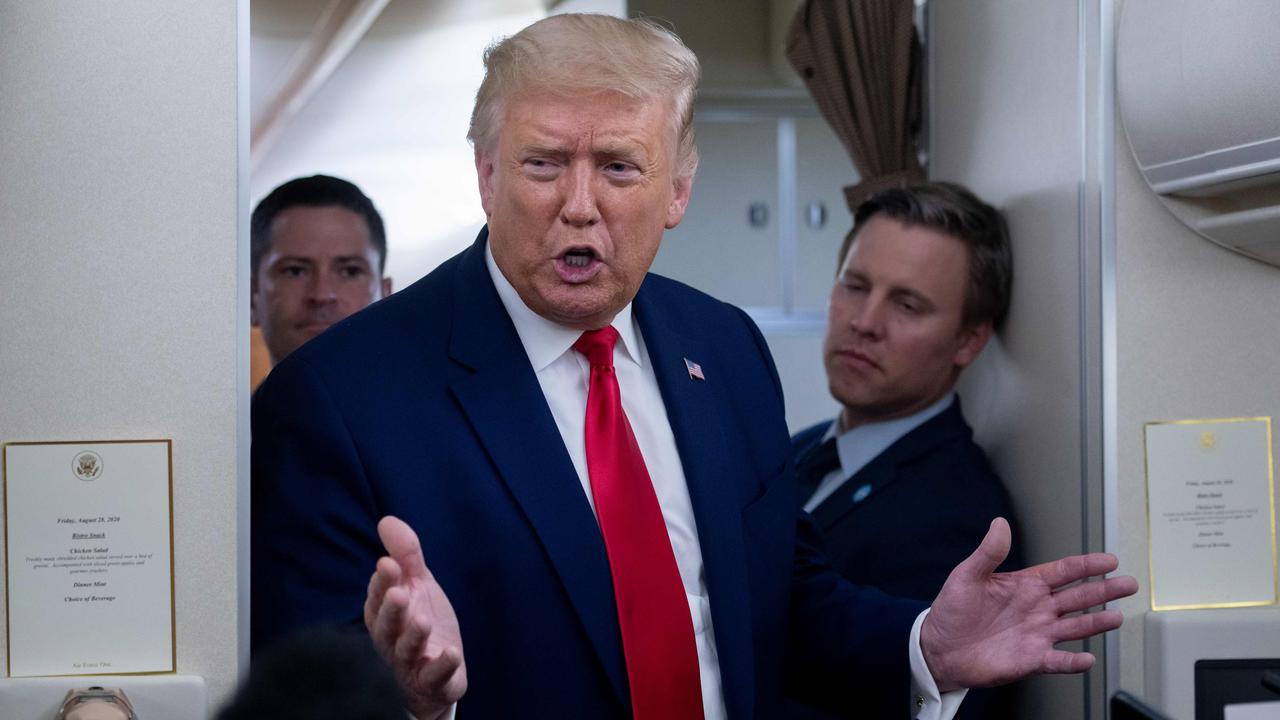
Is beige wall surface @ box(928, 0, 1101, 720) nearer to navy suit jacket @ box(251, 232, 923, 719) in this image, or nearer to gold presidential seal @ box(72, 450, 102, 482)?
navy suit jacket @ box(251, 232, 923, 719)

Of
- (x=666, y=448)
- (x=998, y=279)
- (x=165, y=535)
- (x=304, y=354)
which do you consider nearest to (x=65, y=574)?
(x=165, y=535)

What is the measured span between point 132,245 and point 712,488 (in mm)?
804

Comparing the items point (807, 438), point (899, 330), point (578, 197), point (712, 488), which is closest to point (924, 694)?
point (712, 488)

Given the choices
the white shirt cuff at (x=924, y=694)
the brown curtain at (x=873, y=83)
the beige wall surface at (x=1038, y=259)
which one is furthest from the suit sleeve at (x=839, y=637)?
the brown curtain at (x=873, y=83)

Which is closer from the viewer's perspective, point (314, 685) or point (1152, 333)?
point (314, 685)

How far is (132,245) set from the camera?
4.70 ft

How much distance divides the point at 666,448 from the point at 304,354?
20.1 inches

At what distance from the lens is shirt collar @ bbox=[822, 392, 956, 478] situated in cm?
260

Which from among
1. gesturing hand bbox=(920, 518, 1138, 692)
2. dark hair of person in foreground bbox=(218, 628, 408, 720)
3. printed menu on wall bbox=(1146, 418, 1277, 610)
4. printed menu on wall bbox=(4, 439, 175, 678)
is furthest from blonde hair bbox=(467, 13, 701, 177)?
dark hair of person in foreground bbox=(218, 628, 408, 720)

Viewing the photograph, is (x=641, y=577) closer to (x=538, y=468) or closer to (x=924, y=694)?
(x=538, y=468)

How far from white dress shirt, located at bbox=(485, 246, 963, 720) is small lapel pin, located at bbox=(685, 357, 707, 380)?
7 cm

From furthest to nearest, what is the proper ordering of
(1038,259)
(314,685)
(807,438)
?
(807,438) → (1038,259) → (314,685)

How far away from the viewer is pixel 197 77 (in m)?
1.44

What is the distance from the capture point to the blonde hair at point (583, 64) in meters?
1.60
